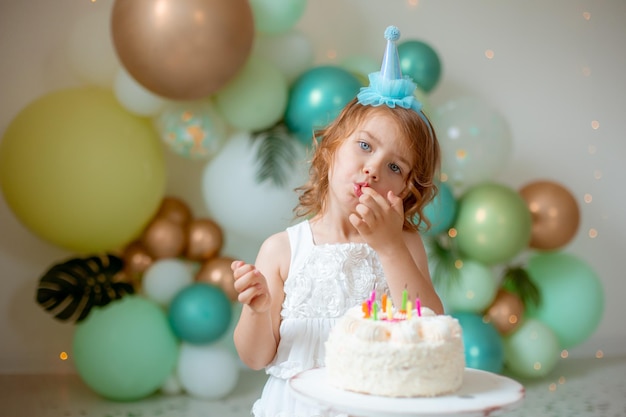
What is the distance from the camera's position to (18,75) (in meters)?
4.21

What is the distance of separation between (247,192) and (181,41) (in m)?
0.73

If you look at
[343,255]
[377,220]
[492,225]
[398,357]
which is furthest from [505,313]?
A: [398,357]

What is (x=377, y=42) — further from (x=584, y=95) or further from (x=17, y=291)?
(x=17, y=291)

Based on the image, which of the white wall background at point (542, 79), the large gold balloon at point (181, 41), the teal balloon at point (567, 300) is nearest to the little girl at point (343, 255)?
the large gold balloon at point (181, 41)

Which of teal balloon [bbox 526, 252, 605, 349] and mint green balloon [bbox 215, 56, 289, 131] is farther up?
mint green balloon [bbox 215, 56, 289, 131]

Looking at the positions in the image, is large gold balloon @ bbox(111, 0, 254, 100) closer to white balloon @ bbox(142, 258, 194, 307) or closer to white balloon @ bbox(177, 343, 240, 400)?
white balloon @ bbox(142, 258, 194, 307)

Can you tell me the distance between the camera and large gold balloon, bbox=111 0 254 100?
3.31 m

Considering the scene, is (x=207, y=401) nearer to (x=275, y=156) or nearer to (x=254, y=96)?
(x=275, y=156)

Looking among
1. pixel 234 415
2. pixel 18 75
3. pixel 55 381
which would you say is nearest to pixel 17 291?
pixel 55 381

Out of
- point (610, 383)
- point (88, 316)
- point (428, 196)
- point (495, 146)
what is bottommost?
point (610, 383)

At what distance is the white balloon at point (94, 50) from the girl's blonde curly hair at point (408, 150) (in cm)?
210

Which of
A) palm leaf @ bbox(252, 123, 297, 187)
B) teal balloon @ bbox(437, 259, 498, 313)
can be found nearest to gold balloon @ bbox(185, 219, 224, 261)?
palm leaf @ bbox(252, 123, 297, 187)

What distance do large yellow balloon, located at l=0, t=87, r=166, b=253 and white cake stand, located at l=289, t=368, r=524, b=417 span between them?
2370 mm

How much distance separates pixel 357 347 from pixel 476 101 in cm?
288
